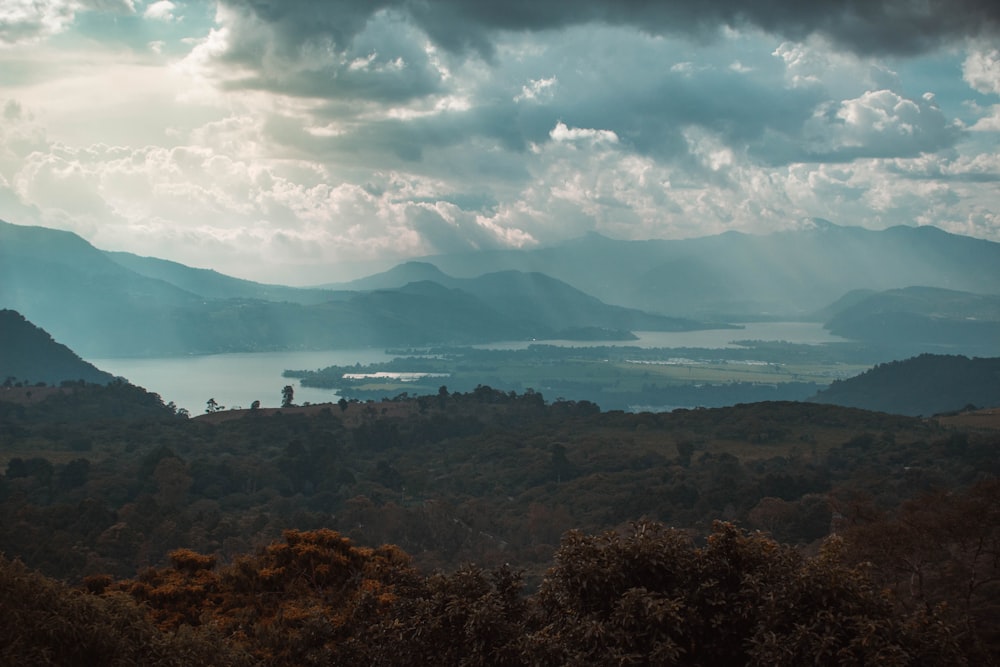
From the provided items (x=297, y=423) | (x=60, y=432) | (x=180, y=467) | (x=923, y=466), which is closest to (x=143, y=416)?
(x=60, y=432)

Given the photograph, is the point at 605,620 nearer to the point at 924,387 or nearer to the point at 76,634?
the point at 76,634

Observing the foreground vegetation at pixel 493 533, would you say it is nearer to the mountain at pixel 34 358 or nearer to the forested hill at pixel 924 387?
the mountain at pixel 34 358

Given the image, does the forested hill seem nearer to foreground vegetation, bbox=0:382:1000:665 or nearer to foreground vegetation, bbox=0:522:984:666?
foreground vegetation, bbox=0:382:1000:665

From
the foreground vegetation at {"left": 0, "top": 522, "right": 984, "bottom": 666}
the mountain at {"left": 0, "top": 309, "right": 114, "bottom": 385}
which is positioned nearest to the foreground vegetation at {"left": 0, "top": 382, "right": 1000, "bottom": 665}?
the foreground vegetation at {"left": 0, "top": 522, "right": 984, "bottom": 666}

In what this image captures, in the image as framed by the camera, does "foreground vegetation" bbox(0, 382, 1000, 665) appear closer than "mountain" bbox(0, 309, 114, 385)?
Yes

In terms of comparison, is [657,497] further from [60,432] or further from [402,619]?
[60,432]

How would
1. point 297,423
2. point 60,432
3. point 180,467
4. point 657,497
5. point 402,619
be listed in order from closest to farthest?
point 402,619
point 657,497
point 180,467
point 60,432
point 297,423
